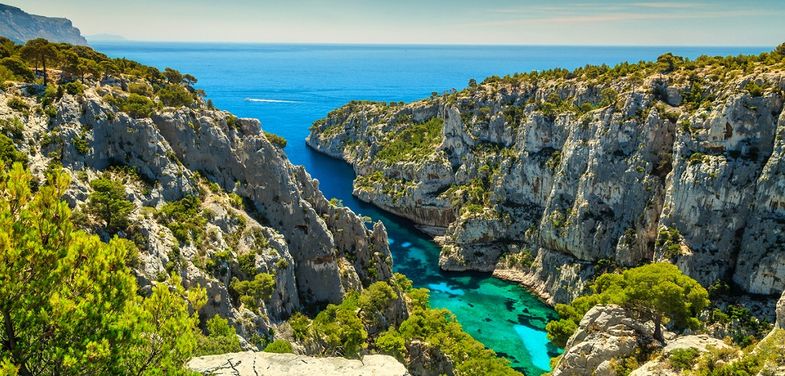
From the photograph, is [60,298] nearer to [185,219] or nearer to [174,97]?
[185,219]

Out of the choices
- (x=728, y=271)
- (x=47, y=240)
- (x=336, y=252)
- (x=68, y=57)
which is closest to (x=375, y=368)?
(x=47, y=240)

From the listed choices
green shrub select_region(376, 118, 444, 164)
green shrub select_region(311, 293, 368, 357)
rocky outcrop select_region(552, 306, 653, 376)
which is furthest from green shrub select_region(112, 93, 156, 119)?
green shrub select_region(376, 118, 444, 164)

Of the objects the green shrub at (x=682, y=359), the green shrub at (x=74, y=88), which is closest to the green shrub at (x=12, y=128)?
the green shrub at (x=74, y=88)

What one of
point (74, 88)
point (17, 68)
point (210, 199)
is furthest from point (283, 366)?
point (17, 68)

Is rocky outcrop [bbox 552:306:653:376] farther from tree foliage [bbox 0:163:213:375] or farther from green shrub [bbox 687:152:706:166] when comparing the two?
green shrub [bbox 687:152:706:166]

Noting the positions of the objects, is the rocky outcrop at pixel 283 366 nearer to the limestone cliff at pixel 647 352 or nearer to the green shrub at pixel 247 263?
the limestone cliff at pixel 647 352

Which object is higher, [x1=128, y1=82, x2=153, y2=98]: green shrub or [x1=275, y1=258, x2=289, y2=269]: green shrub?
[x1=128, y1=82, x2=153, y2=98]: green shrub

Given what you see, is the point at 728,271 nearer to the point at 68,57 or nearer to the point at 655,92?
the point at 655,92
